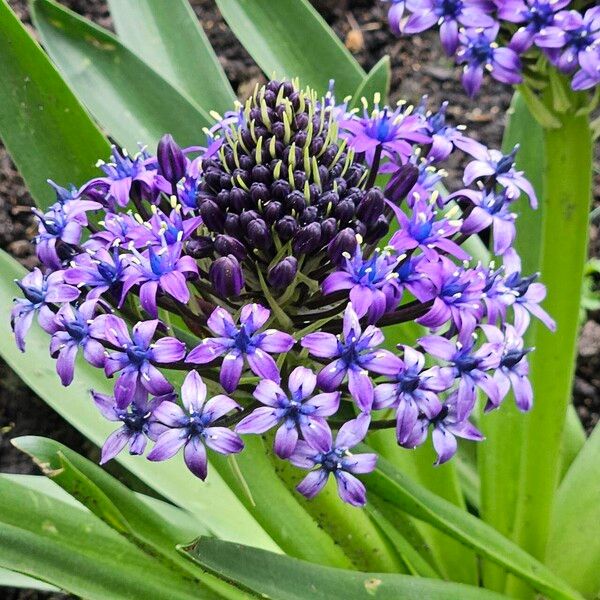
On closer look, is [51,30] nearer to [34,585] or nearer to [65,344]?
[65,344]

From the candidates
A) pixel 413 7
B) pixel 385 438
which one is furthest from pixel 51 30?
pixel 385 438

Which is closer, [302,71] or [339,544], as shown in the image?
[339,544]

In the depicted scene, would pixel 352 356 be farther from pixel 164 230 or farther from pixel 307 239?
pixel 164 230

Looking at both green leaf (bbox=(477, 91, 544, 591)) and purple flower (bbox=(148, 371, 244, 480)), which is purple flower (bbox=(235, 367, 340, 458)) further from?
green leaf (bbox=(477, 91, 544, 591))

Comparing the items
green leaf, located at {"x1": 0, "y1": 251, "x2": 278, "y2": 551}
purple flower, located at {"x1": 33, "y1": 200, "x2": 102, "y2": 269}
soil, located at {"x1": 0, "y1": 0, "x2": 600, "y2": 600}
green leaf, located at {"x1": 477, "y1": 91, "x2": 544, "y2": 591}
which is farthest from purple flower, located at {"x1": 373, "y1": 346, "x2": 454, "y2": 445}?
soil, located at {"x1": 0, "y1": 0, "x2": 600, "y2": 600}

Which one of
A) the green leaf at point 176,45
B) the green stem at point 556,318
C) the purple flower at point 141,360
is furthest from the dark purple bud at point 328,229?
the green leaf at point 176,45

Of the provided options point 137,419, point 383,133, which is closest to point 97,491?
point 137,419
